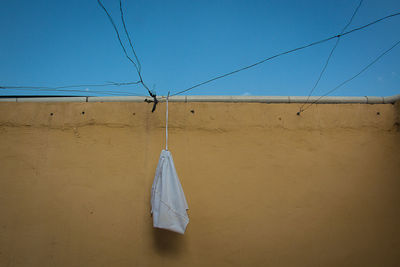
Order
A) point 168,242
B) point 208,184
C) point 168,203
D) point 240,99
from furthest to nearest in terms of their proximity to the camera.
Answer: point 240,99 → point 208,184 → point 168,242 → point 168,203

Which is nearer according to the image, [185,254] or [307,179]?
[185,254]

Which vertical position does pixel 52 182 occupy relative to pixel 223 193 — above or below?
above

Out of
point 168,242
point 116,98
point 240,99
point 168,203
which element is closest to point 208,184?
point 168,203

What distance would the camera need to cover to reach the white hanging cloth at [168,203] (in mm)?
1866

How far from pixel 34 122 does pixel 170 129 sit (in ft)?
4.93

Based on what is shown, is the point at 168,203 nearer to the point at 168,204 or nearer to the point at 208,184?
the point at 168,204

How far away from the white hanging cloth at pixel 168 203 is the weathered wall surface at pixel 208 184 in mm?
286

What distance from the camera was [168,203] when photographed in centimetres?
187

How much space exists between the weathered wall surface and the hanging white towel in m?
0.29

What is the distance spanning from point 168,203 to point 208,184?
1.71 feet

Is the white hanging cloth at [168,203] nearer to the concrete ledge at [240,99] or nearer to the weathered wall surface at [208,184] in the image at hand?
the weathered wall surface at [208,184]

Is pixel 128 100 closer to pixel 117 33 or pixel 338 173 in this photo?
pixel 117 33

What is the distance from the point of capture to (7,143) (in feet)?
7.62

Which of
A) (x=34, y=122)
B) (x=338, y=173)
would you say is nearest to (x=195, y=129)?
(x=338, y=173)
